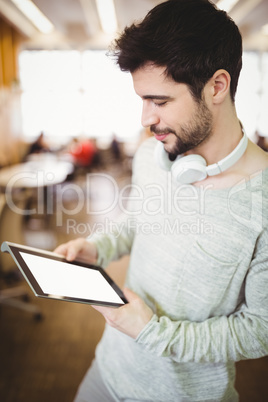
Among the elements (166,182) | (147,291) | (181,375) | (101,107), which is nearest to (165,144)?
(166,182)

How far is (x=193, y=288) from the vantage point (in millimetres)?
822

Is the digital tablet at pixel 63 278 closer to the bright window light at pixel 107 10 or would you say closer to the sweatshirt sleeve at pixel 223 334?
the sweatshirt sleeve at pixel 223 334

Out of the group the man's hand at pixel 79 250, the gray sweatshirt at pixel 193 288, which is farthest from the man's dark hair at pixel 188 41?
the man's hand at pixel 79 250

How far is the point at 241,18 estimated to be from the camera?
3.13ft

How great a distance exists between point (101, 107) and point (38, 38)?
8.44ft

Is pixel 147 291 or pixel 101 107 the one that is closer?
pixel 147 291

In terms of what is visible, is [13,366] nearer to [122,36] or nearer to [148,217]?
[148,217]

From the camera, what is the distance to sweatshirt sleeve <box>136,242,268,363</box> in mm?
733

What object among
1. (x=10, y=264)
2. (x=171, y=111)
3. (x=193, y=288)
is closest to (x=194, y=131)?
(x=171, y=111)

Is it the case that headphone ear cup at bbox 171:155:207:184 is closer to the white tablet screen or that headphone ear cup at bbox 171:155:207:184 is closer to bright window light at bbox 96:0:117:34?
the white tablet screen

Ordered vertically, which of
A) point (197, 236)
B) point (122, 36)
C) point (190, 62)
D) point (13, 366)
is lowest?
point (13, 366)

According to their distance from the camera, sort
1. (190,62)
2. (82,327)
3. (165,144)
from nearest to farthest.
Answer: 1. (190,62)
2. (165,144)
3. (82,327)

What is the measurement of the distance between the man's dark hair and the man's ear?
0.6 inches

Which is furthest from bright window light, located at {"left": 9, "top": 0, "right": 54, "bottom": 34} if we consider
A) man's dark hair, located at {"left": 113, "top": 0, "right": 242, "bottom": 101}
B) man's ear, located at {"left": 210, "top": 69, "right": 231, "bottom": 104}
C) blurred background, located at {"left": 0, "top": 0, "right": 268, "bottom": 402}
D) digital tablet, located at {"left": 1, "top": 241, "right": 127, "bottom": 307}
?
digital tablet, located at {"left": 1, "top": 241, "right": 127, "bottom": 307}
